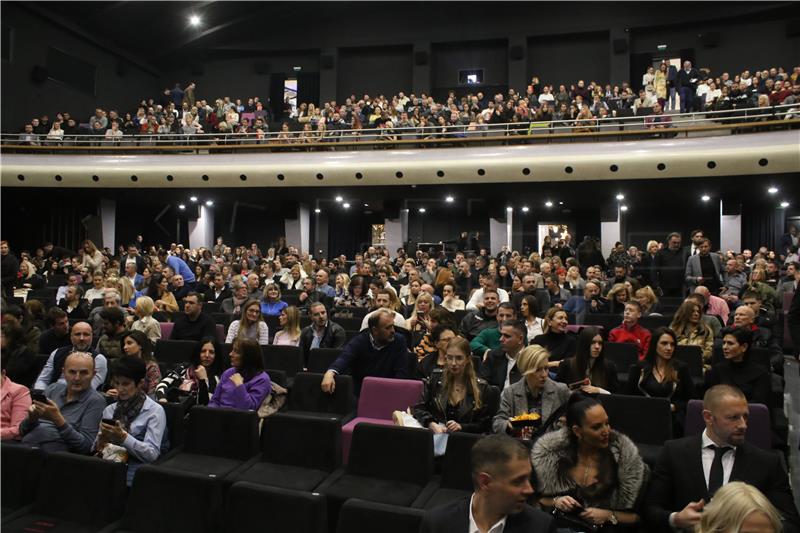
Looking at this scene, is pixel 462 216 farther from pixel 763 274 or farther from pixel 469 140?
pixel 763 274

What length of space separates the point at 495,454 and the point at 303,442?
1637 mm

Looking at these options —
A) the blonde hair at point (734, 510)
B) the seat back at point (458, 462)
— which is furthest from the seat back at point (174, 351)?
the blonde hair at point (734, 510)

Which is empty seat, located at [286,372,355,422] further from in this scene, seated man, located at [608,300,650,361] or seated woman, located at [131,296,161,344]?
seated man, located at [608,300,650,361]

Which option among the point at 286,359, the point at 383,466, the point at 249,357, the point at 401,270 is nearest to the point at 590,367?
the point at 383,466

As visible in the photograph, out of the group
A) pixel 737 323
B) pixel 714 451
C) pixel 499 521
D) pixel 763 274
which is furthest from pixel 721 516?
pixel 763 274

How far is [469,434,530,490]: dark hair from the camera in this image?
165cm

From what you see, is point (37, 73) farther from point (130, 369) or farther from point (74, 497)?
point (74, 497)

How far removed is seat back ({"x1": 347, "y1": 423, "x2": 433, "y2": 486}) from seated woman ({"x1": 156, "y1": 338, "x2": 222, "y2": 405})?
1.24m

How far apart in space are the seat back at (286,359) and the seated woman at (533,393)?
2.09 metres

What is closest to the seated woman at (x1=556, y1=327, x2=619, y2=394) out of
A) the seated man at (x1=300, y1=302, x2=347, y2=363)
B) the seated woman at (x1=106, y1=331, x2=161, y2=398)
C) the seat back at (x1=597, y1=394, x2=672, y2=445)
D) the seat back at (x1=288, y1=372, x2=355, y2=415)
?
the seat back at (x1=597, y1=394, x2=672, y2=445)

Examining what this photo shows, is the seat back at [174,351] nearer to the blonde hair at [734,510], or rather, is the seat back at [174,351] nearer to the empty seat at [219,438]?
the empty seat at [219,438]

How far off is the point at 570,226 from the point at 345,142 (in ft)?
20.9

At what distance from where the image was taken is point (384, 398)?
3.70m

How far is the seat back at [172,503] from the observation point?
7.77ft
